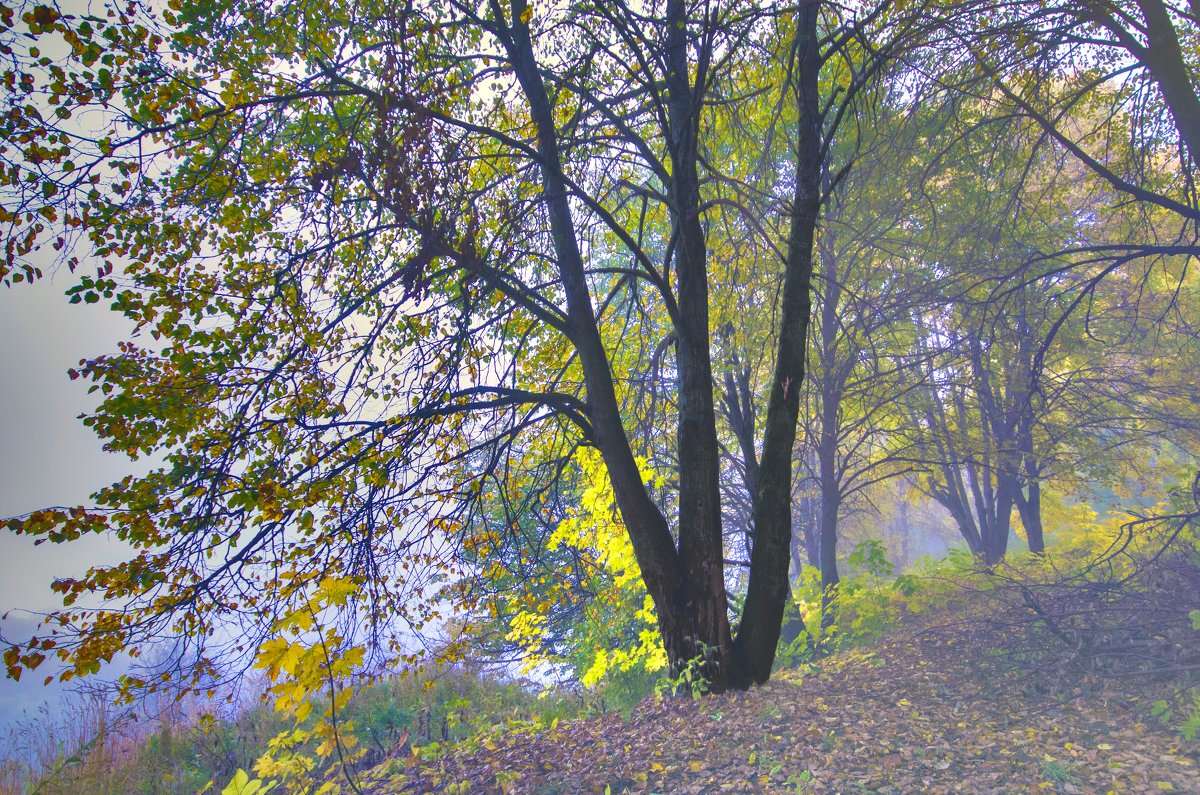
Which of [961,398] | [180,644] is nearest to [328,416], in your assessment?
[180,644]

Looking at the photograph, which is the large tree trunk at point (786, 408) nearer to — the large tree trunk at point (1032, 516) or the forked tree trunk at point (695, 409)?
the forked tree trunk at point (695, 409)

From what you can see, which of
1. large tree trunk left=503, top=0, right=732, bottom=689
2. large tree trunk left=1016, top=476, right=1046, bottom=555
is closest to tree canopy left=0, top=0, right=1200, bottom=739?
large tree trunk left=503, top=0, right=732, bottom=689

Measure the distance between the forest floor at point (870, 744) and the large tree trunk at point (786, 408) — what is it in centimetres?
64

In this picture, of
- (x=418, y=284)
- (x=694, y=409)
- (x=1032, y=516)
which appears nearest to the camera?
(x=418, y=284)

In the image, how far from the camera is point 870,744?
500cm

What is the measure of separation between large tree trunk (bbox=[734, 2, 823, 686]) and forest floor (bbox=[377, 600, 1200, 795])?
0.64 metres

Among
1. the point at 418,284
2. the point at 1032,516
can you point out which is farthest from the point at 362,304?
the point at 1032,516

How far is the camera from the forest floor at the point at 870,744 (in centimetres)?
436

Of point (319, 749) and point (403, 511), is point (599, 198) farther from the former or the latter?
point (319, 749)

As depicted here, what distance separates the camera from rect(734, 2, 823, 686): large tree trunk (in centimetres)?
461

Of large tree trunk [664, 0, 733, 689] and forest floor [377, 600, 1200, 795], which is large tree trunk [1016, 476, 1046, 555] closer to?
forest floor [377, 600, 1200, 795]

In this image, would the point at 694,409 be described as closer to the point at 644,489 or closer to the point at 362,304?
the point at 644,489

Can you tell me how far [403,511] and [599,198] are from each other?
3.44 m

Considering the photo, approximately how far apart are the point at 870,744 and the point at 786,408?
9.10 feet
